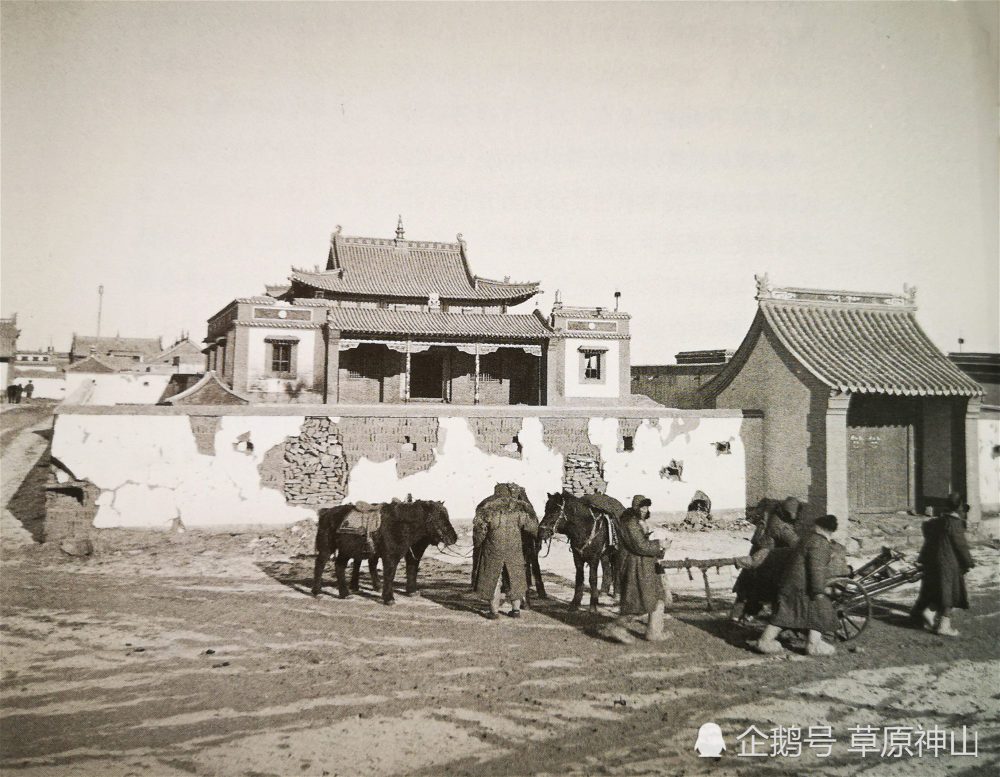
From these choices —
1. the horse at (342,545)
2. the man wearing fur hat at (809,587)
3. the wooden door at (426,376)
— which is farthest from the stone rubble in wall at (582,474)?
the wooden door at (426,376)

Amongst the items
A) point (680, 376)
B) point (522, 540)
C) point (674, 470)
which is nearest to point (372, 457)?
point (522, 540)

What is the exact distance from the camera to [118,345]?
49.5m

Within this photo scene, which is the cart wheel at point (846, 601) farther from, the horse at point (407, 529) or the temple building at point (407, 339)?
the temple building at point (407, 339)

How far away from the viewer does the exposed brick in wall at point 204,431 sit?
10.8 m

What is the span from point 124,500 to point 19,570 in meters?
1.76

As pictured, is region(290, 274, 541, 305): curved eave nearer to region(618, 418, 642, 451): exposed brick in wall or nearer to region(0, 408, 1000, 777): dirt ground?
region(618, 418, 642, 451): exposed brick in wall

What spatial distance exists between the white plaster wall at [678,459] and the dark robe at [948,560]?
6.24 meters

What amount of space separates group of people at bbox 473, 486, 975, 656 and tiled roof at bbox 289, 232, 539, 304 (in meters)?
18.1

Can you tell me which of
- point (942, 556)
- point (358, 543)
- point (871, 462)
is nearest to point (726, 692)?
point (942, 556)

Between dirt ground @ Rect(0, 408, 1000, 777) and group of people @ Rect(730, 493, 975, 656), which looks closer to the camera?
dirt ground @ Rect(0, 408, 1000, 777)

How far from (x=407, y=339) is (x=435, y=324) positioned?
1147 millimetres

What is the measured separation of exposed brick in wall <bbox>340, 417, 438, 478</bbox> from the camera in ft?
38.4

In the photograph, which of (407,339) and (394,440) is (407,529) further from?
(407,339)

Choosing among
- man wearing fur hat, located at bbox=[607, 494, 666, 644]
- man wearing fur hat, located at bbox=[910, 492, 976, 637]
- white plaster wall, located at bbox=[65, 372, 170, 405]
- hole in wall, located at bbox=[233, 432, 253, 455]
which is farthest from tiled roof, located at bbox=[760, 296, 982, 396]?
white plaster wall, located at bbox=[65, 372, 170, 405]
